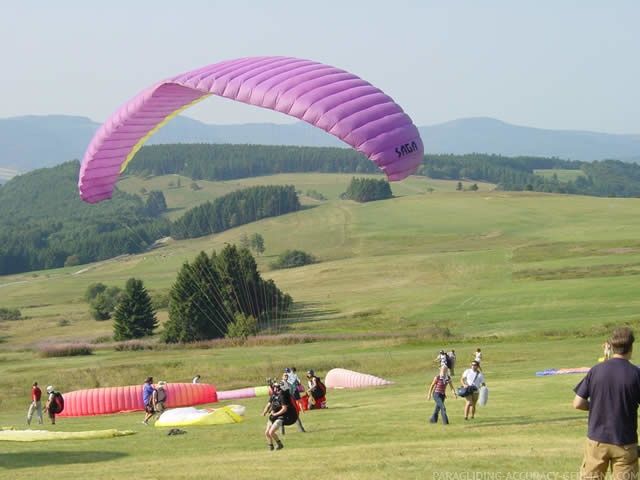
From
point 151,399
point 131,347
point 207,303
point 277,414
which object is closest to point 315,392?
point 151,399

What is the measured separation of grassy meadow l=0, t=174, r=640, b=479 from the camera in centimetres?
1614

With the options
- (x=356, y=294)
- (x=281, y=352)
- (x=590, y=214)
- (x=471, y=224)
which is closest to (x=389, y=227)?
(x=471, y=224)

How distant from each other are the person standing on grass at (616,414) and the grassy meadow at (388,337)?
369 centimetres

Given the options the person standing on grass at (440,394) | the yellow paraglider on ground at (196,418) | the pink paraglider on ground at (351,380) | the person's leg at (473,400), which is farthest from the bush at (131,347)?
the person standing on grass at (440,394)

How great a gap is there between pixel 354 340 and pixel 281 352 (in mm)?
6319

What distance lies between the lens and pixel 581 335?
1923 inches

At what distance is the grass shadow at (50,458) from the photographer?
56.7 ft

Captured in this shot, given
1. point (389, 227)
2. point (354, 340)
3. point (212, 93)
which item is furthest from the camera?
point (389, 227)

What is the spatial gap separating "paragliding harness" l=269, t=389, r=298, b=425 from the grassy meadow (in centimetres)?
65

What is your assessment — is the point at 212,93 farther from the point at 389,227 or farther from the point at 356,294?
the point at 389,227

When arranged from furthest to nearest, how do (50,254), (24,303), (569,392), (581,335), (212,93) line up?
(50,254) < (24,303) < (581,335) < (212,93) < (569,392)

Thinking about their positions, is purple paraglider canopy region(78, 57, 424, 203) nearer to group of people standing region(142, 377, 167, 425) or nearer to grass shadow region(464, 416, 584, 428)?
grass shadow region(464, 416, 584, 428)

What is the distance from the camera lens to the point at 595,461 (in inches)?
368

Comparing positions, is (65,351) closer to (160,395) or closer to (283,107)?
(160,395)
